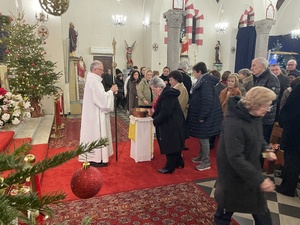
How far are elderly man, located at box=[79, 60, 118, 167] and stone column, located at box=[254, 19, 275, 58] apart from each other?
6.95m

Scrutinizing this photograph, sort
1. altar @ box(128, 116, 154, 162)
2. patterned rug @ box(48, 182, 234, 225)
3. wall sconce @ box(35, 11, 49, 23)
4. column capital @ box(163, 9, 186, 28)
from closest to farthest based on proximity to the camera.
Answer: patterned rug @ box(48, 182, 234, 225) < altar @ box(128, 116, 154, 162) < wall sconce @ box(35, 11, 49, 23) < column capital @ box(163, 9, 186, 28)

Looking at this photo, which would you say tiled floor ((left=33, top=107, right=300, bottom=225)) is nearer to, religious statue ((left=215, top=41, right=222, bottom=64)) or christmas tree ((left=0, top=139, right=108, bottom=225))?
christmas tree ((left=0, top=139, right=108, bottom=225))

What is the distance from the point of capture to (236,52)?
562 inches

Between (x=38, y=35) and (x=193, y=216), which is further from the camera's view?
(x=38, y=35)

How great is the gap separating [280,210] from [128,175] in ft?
7.21

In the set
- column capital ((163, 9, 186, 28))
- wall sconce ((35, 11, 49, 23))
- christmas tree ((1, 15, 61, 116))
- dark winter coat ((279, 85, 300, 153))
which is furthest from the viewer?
column capital ((163, 9, 186, 28))

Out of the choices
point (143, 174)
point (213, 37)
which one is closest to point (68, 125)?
point (143, 174)

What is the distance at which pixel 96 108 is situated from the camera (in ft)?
13.9

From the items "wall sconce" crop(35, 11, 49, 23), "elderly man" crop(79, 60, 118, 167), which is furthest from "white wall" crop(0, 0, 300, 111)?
"elderly man" crop(79, 60, 118, 167)

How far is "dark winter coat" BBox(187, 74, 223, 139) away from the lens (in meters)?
4.01

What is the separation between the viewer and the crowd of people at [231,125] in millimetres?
2035

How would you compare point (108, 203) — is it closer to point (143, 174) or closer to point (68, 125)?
point (143, 174)

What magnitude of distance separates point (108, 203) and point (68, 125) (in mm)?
4514

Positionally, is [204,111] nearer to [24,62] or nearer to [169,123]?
[169,123]
